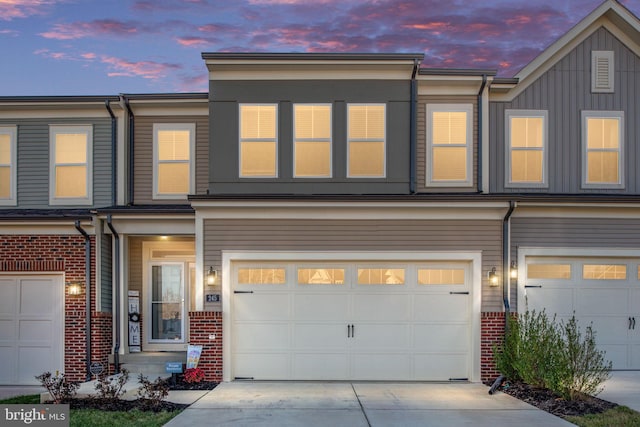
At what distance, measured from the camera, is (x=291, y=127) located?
12852mm

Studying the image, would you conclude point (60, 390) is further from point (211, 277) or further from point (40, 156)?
point (40, 156)

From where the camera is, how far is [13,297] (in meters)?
13.2

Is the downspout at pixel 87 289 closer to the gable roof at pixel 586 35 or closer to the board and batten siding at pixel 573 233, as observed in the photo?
the board and batten siding at pixel 573 233

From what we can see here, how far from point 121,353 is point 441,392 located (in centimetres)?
711

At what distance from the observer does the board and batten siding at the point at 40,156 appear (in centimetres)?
1418

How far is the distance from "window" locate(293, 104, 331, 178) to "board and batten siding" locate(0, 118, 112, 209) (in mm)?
4741

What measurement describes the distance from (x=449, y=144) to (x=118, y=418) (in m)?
8.59

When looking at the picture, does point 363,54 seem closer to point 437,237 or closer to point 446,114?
point 446,114

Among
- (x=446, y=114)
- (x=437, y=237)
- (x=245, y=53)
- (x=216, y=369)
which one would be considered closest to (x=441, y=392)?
(x=437, y=237)

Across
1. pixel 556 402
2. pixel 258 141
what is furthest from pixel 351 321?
pixel 258 141

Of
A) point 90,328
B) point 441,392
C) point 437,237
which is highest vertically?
point 437,237

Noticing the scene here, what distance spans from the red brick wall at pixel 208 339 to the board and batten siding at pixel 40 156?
4.38 metres

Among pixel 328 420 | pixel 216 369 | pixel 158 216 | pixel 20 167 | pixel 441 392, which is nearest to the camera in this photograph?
pixel 328 420

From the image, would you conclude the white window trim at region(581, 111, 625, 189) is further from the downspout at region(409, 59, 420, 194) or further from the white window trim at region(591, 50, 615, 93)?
the downspout at region(409, 59, 420, 194)
